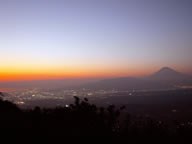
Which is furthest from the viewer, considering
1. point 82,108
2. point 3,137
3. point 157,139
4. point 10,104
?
point 10,104

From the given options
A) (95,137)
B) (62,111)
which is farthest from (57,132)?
(62,111)

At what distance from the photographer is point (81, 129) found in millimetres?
5742

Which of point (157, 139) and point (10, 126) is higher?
point (10, 126)

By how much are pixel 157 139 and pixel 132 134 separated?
0.77 m

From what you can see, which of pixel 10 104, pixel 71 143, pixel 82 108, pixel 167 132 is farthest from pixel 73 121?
pixel 10 104

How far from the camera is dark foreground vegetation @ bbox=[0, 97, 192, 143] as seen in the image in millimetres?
4789

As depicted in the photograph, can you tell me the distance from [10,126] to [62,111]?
9.15 feet

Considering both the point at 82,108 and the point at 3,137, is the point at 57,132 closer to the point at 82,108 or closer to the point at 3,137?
the point at 3,137

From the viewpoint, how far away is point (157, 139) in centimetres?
578

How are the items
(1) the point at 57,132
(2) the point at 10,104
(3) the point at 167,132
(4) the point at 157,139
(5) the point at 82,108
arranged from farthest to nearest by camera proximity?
(2) the point at 10,104 → (5) the point at 82,108 → (3) the point at 167,132 → (4) the point at 157,139 → (1) the point at 57,132

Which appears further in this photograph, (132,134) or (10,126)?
(132,134)

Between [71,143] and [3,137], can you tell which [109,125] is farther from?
[3,137]

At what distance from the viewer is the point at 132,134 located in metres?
6.07

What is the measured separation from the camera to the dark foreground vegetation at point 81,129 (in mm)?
4789
